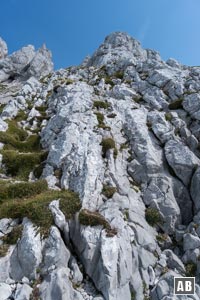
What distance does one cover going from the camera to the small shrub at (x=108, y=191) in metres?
19.7

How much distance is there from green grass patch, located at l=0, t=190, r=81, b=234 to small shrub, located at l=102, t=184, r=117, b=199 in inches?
95.9

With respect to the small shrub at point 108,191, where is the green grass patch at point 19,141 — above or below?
above

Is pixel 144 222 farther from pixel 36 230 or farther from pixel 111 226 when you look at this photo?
pixel 36 230

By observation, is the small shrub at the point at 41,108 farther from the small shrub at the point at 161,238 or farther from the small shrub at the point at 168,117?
the small shrub at the point at 161,238

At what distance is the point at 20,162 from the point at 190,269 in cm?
1752

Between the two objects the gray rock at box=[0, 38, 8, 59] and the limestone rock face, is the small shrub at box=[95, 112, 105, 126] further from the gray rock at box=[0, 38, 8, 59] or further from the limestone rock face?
the gray rock at box=[0, 38, 8, 59]

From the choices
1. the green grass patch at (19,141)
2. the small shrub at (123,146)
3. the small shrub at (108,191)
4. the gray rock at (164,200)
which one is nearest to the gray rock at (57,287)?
the small shrub at (108,191)

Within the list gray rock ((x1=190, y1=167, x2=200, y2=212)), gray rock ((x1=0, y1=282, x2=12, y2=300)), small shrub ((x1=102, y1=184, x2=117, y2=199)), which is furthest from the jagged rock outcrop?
gray rock ((x1=0, y1=282, x2=12, y2=300))

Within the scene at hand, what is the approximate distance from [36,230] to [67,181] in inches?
231

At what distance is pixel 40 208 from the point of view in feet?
55.5

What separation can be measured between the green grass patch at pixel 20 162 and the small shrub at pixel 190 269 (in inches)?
615

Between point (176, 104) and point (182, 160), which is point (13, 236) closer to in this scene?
point (182, 160)

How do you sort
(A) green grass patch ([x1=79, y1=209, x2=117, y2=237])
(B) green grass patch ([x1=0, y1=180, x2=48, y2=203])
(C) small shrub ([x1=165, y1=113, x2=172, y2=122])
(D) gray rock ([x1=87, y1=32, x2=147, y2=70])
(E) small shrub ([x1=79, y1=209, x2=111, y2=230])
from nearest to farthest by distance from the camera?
(A) green grass patch ([x1=79, y1=209, x2=117, y2=237]), (E) small shrub ([x1=79, y1=209, x2=111, y2=230]), (B) green grass patch ([x1=0, y1=180, x2=48, y2=203]), (C) small shrub ([x1=165, y1=113, x2=172, y2=122]), (D) gray rock ([x1=87, y1=32, x2=147, y2=70])

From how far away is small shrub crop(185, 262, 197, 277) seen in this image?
51.6 ft
